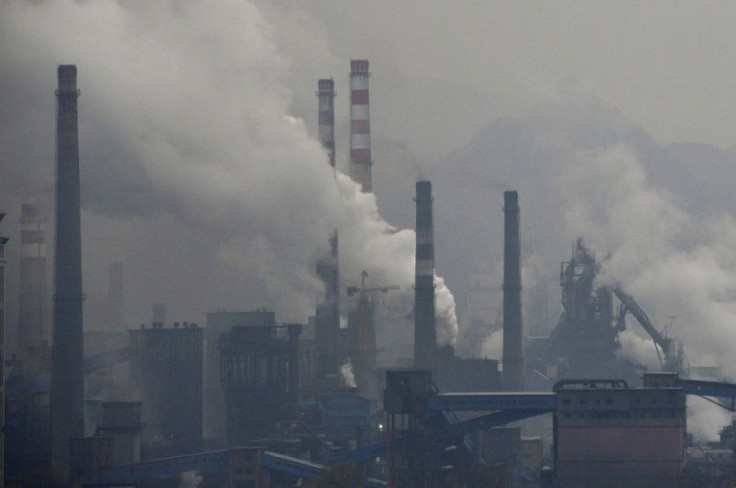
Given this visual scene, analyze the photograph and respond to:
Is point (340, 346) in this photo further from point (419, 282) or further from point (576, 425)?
point (576, 425)

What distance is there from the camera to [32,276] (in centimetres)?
9294

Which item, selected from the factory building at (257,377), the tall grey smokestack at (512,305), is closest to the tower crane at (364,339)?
the factory building at (257,377)

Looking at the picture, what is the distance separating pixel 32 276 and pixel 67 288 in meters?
24.8

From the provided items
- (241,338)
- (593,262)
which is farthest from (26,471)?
(593,262)

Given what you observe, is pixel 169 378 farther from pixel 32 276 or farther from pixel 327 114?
pixel 327 114

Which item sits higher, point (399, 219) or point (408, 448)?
point (399, 219)

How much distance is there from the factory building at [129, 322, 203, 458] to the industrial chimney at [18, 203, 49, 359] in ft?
26.0

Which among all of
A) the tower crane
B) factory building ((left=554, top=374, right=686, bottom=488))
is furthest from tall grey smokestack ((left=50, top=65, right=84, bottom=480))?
the tower crane

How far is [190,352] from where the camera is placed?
3337 inches

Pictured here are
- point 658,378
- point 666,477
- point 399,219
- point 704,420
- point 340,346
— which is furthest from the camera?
point 399,219

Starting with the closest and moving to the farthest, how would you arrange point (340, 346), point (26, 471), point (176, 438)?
1. point (26, 471)
2. point (176, 438)
3. point (340, 346)

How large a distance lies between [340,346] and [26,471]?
24.1m

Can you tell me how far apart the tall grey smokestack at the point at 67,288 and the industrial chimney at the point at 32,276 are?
21.8 m

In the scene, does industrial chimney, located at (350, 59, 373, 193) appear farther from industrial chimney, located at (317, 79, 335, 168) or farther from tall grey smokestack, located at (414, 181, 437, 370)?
tall grey smokestack, located at (414, 181, 437, 370)
